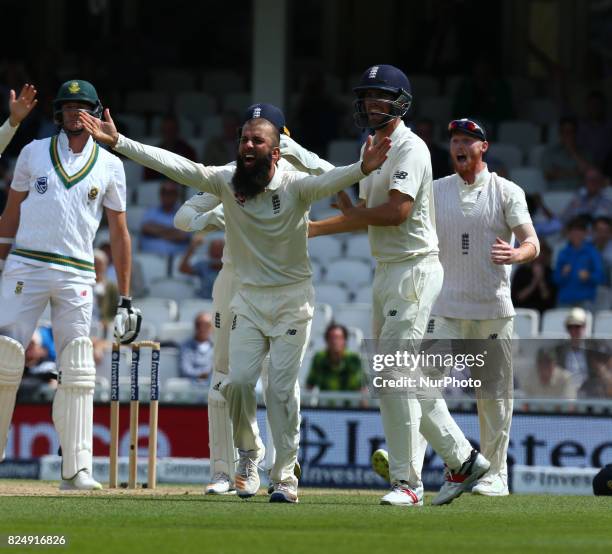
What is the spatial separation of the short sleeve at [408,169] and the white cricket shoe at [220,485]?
200cm

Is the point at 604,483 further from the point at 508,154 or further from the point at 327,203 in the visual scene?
the point at 327,203

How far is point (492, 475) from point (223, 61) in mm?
12144

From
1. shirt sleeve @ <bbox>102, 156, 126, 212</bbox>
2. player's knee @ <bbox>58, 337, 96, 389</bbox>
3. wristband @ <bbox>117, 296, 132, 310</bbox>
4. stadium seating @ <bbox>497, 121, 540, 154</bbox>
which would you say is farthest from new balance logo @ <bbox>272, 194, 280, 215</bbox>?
stadium seating @ <bbox>497, 121, 540, 154</bbox>

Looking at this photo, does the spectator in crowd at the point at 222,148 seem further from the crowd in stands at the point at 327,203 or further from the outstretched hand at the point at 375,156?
the outstretched hand at the point at 375,156

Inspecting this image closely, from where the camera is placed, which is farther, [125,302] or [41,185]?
[125,302]

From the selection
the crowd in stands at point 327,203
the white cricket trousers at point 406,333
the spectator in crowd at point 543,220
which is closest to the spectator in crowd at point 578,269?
the crowd in stands at point 327,203

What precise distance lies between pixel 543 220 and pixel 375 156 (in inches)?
299

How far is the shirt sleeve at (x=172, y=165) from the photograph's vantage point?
750 centimetres

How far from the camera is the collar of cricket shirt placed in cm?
836

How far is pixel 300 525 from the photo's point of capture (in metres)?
6.68

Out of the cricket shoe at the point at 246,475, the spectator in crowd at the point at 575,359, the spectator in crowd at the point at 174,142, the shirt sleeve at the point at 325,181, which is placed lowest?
the cricket shoe at the point at 246,475

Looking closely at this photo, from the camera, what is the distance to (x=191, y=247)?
14.9m

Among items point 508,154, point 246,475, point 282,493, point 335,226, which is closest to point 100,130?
point 335,226

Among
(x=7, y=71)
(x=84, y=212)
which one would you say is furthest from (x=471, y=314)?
(x=7, y=71)
